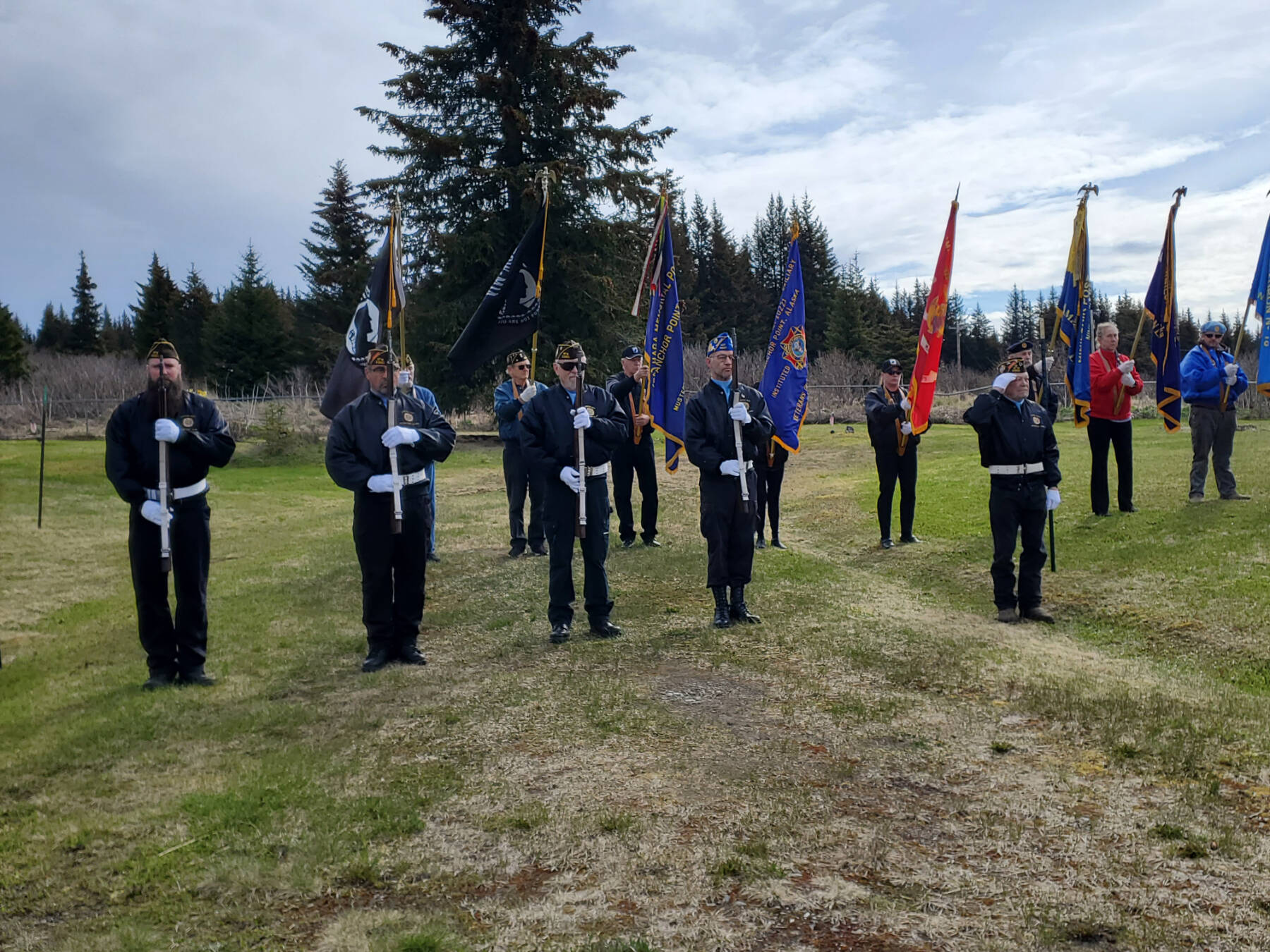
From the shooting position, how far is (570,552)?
315 inches

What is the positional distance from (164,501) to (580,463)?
318 cm

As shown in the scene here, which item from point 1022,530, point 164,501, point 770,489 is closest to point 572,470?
point 164,501

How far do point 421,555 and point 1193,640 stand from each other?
6.03 metres

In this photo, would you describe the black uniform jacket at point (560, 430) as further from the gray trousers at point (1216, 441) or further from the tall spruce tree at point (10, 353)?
the tall spruce tree at point (10, 353)

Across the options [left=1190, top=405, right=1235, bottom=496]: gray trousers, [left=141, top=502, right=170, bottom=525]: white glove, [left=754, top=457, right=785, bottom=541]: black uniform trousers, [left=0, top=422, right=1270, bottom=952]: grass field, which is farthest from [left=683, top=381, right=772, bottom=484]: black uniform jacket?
[left=1190, top=405, right=1235, bottom=496]: gray trousers

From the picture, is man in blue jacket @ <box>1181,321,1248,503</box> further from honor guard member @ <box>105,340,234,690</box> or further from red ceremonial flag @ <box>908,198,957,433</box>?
honor guard member @ <box>105,340,234,690</box>

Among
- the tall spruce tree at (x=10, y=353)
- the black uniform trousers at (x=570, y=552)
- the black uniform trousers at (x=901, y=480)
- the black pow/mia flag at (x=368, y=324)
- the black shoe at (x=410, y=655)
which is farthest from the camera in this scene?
the tall spruce tree at (x=10, y=353)

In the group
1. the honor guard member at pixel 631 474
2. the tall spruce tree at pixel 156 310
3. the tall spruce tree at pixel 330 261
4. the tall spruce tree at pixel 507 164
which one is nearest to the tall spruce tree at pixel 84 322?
the tall spruce tree at pixel 156 310

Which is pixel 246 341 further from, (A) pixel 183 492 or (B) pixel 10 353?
(A) pixel 183 492

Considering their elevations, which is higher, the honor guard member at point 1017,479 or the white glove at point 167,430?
the white glove at point 167,430

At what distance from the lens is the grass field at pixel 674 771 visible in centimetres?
359

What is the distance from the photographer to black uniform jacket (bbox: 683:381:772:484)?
26.9 ft

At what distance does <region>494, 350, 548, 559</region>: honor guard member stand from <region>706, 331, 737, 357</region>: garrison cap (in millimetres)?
3222

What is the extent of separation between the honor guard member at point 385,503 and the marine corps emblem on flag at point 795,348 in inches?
199
